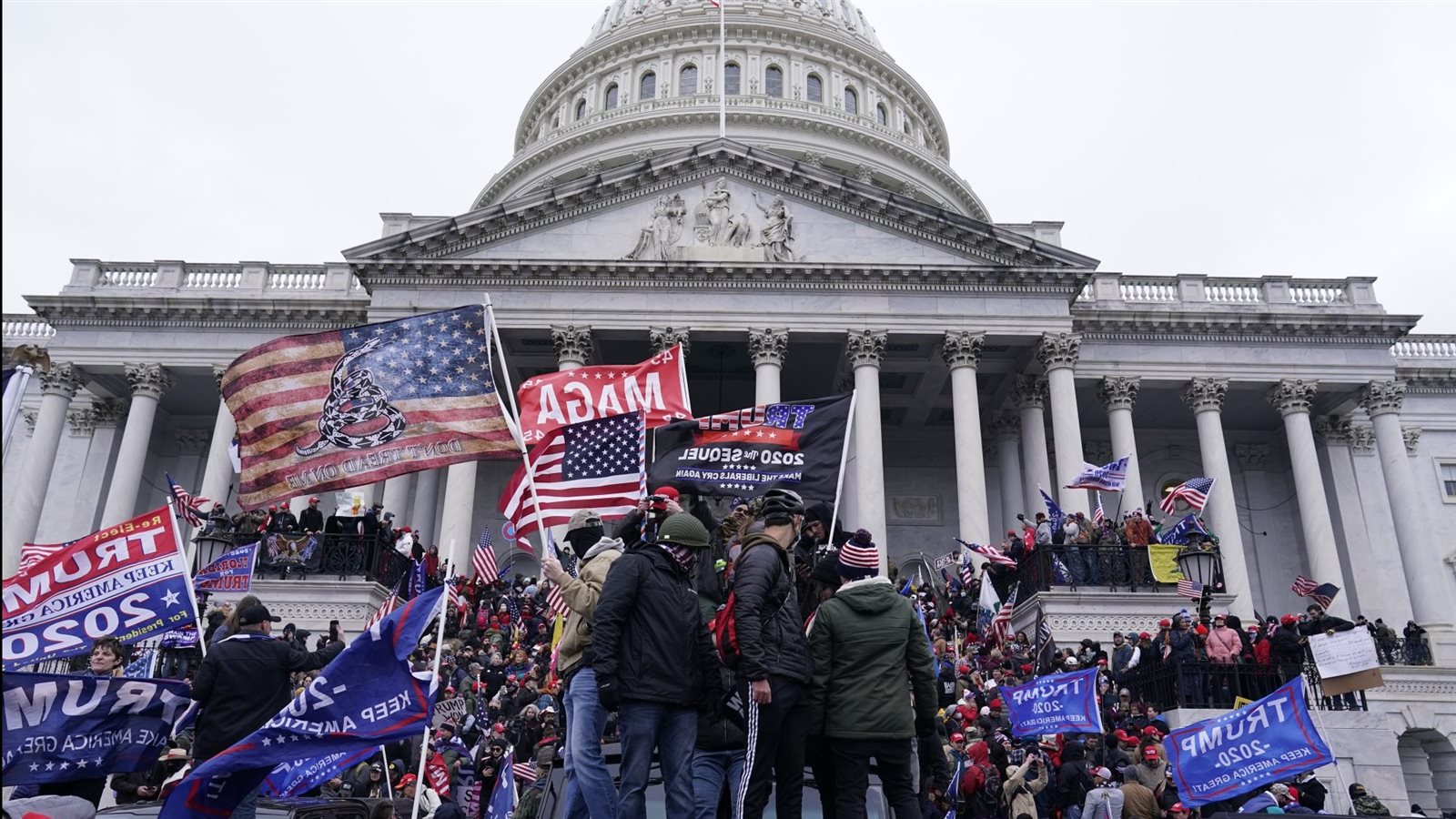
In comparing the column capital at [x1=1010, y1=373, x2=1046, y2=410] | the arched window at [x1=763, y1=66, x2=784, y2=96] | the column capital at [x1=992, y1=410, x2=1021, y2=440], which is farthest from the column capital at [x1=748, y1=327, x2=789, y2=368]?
the arched window at [x1=763, y1=66, x2=784, y2=96]

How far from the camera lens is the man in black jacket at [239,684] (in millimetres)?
8086

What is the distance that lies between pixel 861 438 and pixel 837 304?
14.7 ft

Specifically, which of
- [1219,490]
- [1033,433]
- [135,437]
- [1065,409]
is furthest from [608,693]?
[135,437]

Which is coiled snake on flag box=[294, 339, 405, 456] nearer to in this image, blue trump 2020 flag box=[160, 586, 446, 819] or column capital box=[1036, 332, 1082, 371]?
blue trump 2020 flag box=[160, 586, 446, 819]

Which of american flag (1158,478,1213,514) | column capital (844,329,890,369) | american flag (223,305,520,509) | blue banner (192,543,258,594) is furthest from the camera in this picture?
column capital (844,329,890,369)

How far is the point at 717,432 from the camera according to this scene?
1420 cm

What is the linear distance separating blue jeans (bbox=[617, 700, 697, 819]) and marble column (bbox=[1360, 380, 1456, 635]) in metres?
32.9

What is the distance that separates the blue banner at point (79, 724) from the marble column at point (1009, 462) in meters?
30.9

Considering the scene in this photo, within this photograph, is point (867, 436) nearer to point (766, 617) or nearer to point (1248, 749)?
point (1248, 749)

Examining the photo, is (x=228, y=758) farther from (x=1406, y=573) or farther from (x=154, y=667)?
(x=1406, y=573)

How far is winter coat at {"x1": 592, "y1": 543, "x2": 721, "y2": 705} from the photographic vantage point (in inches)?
268

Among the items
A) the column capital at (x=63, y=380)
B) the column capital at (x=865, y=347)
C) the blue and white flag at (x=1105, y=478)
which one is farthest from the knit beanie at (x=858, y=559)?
the column capital at (x=63, y=380)

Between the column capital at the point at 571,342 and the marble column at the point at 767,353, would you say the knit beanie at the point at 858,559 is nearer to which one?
the marble column at the point at 767,353

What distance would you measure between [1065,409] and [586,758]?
2700cm
